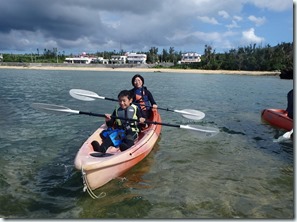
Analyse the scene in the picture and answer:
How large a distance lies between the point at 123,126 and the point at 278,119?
255 inches

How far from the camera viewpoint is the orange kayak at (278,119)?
392 inches

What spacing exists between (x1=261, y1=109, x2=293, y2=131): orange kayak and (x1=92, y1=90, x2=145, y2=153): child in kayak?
5655 mm

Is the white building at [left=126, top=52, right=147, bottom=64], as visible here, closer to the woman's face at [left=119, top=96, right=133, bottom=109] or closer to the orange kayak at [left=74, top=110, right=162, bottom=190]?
the woman's face at [left=119, top=96, right=133, bottom=109]

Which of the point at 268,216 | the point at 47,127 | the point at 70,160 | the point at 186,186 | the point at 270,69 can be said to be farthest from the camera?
the point at 270,69

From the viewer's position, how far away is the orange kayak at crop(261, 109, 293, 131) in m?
9.95

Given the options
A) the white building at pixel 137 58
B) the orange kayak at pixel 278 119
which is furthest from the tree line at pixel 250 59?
the orange kayak at pixel 278 119

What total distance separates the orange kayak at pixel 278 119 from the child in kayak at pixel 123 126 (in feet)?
18.6

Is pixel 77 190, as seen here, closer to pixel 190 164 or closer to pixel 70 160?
pixel 70 160

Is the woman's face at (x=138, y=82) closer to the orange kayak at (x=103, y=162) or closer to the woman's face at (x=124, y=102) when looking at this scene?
the woman's face at (x=124, y=102)

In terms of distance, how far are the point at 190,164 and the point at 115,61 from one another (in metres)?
116

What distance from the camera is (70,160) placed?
692 centimetres

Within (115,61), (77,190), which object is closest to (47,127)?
(77,190)

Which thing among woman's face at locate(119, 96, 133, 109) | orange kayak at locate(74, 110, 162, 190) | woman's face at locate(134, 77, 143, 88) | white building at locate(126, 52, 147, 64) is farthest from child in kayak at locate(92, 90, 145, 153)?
white building at locate(126, 52, 147, 64)

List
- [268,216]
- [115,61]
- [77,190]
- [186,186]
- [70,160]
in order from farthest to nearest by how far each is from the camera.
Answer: [115,61]
[70,160]
[186,186]
[77,190]
[268,216]
